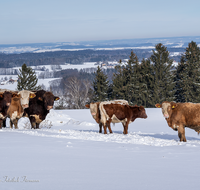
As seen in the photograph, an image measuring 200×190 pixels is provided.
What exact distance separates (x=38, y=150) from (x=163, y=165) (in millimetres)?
→ 2866

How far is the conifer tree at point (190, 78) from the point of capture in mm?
40156

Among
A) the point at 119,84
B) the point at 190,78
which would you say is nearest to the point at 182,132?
the point at 190,78

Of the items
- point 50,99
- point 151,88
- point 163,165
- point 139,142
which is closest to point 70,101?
point 151,88

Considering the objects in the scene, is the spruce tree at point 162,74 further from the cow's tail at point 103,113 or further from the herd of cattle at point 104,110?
the cow's tail at point 103,113

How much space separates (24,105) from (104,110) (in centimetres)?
350

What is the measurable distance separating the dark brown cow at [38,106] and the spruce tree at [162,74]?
102 ft

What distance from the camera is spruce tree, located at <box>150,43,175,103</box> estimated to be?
138 ft

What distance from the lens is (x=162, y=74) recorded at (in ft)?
143

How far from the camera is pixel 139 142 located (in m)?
8.98

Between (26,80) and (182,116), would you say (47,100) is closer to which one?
(182,116)

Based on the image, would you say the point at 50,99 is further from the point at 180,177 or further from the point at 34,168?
the point at 180,177

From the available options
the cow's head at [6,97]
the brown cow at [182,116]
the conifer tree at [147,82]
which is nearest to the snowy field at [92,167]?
the brown cow at [182,116]

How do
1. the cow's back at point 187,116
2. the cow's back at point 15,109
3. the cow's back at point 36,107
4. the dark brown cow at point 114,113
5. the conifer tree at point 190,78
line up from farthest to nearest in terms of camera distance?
1. the conifer tree at point 190,78
2. the cow's back at point 36,107
3. the cow's back at point 15,109
4. the dark brown cow at point 114,113
5. the cow's back at point 187,116

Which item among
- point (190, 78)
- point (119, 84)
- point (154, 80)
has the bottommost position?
point (119, 84)
